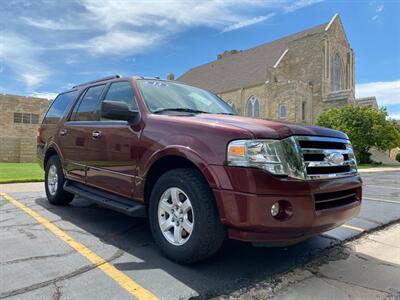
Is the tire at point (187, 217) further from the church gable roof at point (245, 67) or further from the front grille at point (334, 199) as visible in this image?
the church gable roof at point (245, 67)

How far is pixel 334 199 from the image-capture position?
11.5 feet

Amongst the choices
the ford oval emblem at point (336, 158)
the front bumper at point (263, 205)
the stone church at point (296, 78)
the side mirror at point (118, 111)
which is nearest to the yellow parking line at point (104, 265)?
the front bumper at point (263, 205)

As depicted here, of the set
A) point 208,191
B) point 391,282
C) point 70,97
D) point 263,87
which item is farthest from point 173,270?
point 263,87

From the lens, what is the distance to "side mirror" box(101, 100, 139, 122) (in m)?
4.00

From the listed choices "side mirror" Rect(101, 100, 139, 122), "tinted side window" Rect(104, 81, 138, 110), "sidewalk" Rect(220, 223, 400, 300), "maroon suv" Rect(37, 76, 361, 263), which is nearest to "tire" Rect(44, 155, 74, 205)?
"maroon suv" Rect(37, 76, 361, 263)

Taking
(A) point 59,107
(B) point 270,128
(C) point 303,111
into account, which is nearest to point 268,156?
(B) point 270,128

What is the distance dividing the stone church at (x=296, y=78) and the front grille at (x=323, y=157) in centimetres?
3723

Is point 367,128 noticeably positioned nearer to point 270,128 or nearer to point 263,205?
point 270,128

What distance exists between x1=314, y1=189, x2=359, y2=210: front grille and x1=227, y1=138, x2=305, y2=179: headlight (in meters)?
0.33

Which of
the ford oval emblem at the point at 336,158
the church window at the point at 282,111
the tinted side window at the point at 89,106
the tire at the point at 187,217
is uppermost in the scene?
the church window at the point at 282,111

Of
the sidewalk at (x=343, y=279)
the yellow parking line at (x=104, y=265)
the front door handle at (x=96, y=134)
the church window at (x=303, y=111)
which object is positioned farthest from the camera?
the church window at (x=303, y=111)

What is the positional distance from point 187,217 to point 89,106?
9.27ft

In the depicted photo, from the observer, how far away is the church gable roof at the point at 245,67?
154ft

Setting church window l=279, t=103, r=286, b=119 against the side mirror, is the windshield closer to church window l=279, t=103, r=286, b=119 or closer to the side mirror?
the side mirror
